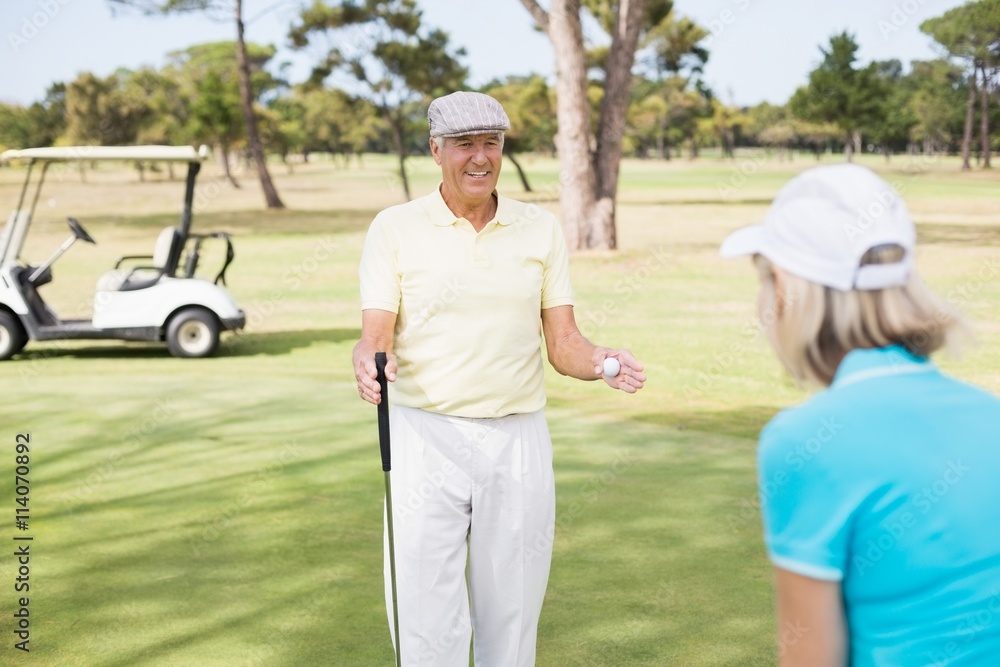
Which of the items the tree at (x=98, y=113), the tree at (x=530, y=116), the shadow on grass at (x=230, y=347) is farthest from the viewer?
the tree at (x=98, y=113)

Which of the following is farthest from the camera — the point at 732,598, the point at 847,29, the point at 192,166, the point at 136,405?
the point at 847,29

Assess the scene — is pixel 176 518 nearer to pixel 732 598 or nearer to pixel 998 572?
pixel 732 598

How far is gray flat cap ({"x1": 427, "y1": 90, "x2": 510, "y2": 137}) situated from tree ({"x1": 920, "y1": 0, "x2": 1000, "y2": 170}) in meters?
25.7

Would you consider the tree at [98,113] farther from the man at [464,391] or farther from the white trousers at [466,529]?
the white trousers at [466,529]

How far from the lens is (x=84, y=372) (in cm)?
900

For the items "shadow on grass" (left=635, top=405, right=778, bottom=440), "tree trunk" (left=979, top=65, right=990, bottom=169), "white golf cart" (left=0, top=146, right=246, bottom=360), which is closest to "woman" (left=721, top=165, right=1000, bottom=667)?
"shadow on grass" (left=635, top=405, right=778, bottom=440)

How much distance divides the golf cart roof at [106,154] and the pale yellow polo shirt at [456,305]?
7.56 m

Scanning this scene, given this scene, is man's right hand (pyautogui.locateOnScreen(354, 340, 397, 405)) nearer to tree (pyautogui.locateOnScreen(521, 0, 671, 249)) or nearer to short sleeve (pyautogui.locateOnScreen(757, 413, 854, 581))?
short sleeve (pyautogui.locateOnScreen(757, 413, 854, 581))

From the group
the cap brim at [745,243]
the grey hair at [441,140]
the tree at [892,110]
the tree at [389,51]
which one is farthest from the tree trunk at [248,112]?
the cap brim at [745,243]

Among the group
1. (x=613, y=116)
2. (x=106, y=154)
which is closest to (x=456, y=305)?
(x=106, y=154)

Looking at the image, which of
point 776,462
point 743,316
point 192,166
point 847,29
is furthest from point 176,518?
point 847,29

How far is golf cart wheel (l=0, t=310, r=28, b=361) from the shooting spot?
9.73 m

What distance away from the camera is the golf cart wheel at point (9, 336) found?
9734mm

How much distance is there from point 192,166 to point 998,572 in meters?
9.85
